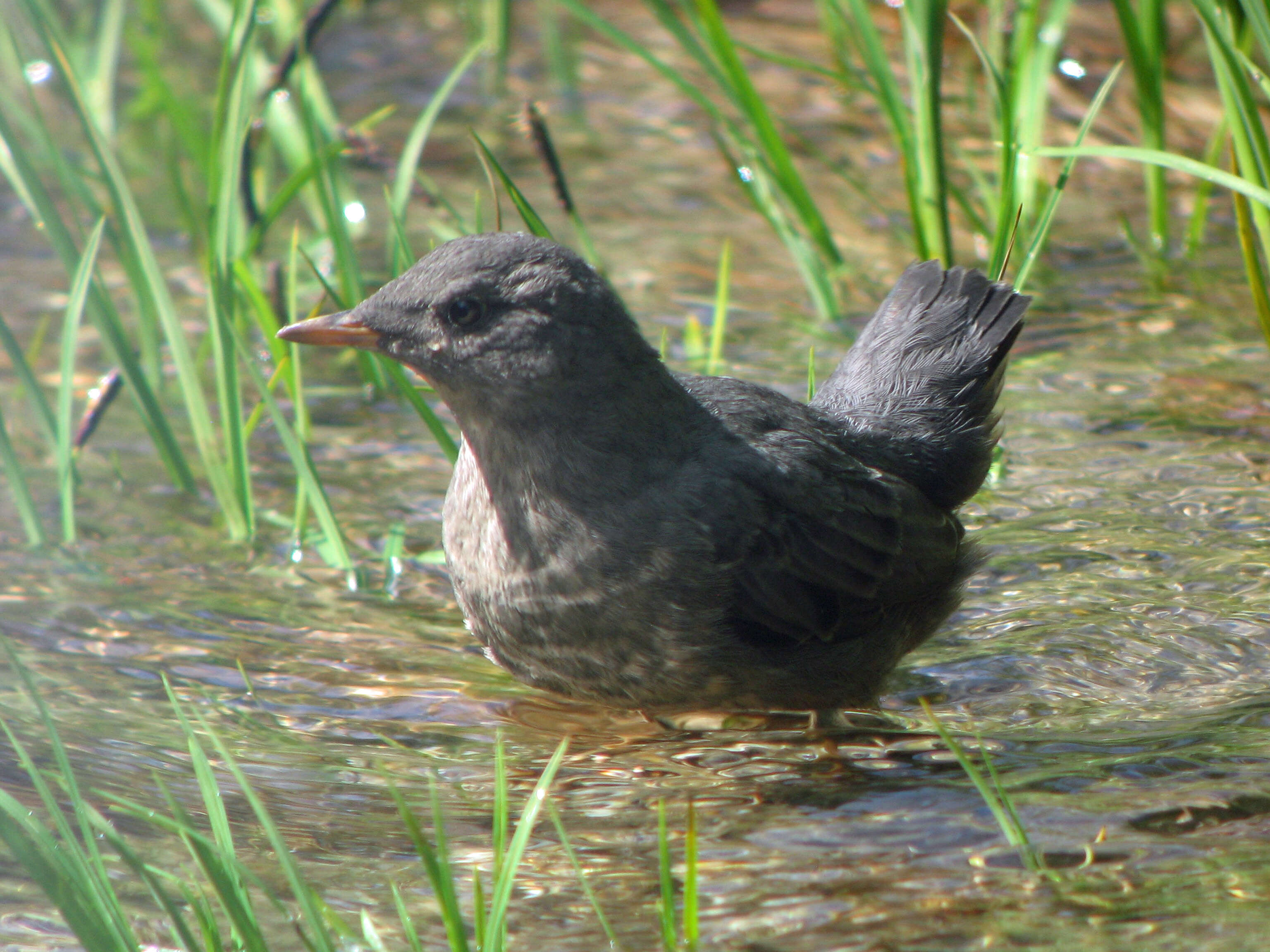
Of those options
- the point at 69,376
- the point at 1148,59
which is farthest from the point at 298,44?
the point at 1148,59

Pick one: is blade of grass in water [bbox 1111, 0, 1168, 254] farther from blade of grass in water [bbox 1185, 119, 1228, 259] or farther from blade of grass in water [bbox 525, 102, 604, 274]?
blade of grass in water [bbox 525, 102, 604, 274]

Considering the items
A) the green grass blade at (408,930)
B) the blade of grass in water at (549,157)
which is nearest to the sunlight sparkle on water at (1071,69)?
the blade of grass in water at (549,157)

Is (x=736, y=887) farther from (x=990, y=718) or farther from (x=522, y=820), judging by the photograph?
(x=990, y=718)

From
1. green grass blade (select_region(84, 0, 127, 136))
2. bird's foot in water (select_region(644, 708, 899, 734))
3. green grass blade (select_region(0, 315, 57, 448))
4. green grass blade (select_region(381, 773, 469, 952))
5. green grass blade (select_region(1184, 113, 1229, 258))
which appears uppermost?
green grass blade (select_region(84, 0, 127, 136))

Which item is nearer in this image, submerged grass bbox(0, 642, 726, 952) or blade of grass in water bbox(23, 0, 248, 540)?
submerged grass bbox(0, 642, 726, 952)

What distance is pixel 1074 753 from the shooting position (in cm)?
264

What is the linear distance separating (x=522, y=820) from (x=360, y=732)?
43.4 inches

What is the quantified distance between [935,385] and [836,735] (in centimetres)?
108

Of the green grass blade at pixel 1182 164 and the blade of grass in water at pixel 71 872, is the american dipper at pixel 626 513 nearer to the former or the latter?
the green grass blade at pixel 1182 164

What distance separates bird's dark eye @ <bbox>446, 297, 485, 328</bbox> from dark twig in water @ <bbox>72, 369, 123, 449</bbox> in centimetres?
158

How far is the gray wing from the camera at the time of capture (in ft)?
10.00

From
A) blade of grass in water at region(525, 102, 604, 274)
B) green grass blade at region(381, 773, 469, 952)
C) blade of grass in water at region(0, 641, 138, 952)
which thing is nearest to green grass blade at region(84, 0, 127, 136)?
blade of grass in water at region(525, 102, 604, 274)

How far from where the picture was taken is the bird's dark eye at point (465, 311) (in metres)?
2.89

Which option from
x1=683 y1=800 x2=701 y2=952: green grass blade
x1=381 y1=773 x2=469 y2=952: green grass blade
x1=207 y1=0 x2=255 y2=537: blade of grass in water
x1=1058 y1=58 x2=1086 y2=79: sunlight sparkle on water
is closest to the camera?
x1=381 y1=773 x2=469 y2=952: green grass blade
